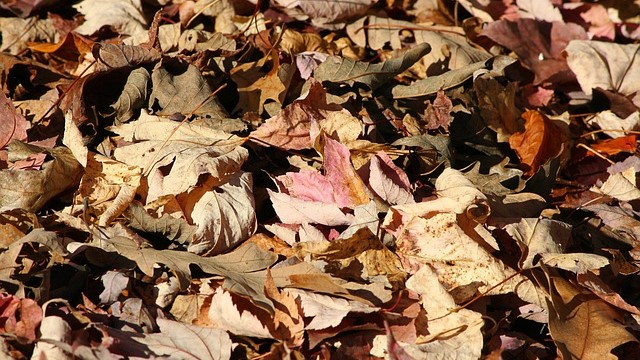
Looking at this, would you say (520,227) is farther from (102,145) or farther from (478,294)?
(102,145)

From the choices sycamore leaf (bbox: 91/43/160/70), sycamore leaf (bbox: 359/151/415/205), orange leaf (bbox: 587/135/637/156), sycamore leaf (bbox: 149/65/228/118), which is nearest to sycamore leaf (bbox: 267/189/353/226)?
sycamore leaf (bbox: 359/151/415/205)

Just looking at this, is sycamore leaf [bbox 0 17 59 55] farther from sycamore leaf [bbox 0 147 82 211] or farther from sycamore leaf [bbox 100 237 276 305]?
sycamore leaf [bbox 100 237 276 305]

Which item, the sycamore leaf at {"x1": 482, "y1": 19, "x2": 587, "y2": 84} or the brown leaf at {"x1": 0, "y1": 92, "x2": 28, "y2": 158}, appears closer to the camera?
the brown leaf at {"x1": 0, "y1": 92, "x2": 28, "y2": 158}

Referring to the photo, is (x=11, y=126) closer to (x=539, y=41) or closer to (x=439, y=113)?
(x=439, y=113)

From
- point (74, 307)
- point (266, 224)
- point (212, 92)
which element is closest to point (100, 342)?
point (74, 307)

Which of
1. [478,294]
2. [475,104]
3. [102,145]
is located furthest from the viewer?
[475,104]

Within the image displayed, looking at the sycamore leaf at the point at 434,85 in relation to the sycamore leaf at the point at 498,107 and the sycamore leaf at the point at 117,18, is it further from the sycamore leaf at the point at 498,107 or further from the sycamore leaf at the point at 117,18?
the sycamore leaf at the point at 117,18
